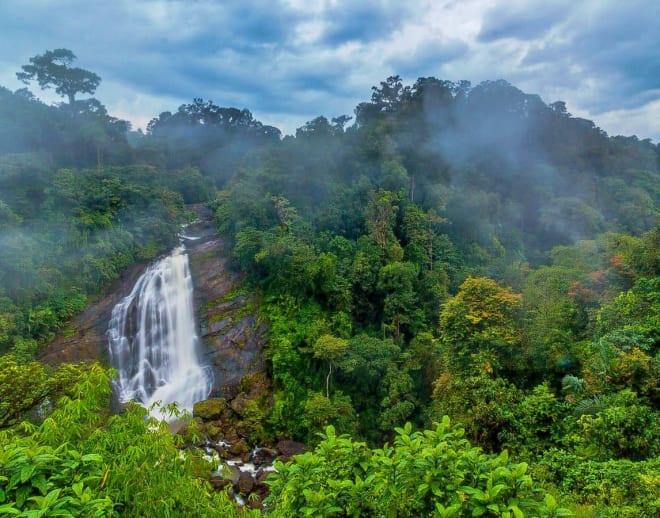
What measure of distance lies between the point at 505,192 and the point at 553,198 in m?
2.87

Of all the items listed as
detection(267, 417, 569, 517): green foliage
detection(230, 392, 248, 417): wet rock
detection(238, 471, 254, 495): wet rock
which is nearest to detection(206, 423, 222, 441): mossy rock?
detection(230, 392, 248, 417): wet rock

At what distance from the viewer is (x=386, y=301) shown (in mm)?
16297

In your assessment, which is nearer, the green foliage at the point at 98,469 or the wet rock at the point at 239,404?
the green foliage at the point at 98,469

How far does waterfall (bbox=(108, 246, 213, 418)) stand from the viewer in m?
14.1


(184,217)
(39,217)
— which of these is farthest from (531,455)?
(184,217)

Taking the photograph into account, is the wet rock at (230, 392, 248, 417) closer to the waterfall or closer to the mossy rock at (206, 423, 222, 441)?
the mossy rock at (206, 423, 222, 441)

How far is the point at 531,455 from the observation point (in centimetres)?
725

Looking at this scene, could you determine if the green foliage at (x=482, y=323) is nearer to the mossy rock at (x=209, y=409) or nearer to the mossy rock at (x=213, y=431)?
the mossy rock at (x=213, y=431)

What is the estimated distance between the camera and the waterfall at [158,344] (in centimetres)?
1412

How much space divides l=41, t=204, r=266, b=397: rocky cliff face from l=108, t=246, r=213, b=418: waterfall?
0.39m

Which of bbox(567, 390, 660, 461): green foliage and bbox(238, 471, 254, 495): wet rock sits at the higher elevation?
bbox(567, 390, 660, 461): green foliage

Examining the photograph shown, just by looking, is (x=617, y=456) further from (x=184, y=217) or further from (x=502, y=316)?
(x=184, y=217)

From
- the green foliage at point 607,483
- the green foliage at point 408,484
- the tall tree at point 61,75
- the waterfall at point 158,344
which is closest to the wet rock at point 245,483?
the waterfall at point 158,344

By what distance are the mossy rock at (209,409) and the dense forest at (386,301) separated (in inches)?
48.3
